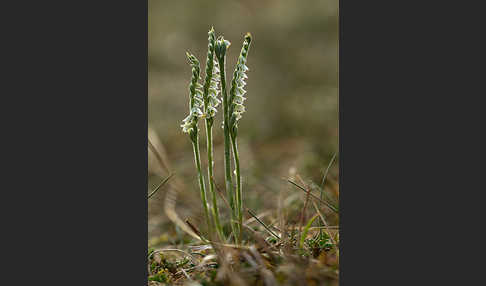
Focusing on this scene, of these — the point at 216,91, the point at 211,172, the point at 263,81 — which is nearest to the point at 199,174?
the point at 211,172

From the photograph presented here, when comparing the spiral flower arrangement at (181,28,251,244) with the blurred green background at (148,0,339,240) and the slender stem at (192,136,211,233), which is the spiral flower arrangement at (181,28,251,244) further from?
the blurred green background at (148,0,339,240)

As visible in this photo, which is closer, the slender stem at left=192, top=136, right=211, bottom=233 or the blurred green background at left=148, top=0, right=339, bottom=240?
the slender stem at left=192, top=136, right=211, bottom=233

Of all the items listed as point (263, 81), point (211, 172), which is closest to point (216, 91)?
point (211, 172)

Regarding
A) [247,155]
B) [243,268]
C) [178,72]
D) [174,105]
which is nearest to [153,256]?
[243,268]

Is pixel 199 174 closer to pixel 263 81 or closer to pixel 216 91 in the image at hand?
pixel 216 91

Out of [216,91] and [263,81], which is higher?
[263,81]

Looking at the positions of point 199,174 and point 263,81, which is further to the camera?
point 263,81

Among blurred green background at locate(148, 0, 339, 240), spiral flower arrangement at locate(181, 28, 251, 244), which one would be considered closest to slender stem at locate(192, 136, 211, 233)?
spiral flower arrangement at locate(181, 28, 251, 244)

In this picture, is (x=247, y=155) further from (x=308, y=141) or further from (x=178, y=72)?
(x=178, y=72)

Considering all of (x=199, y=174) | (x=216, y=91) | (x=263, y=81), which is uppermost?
(x=263, y=81)
